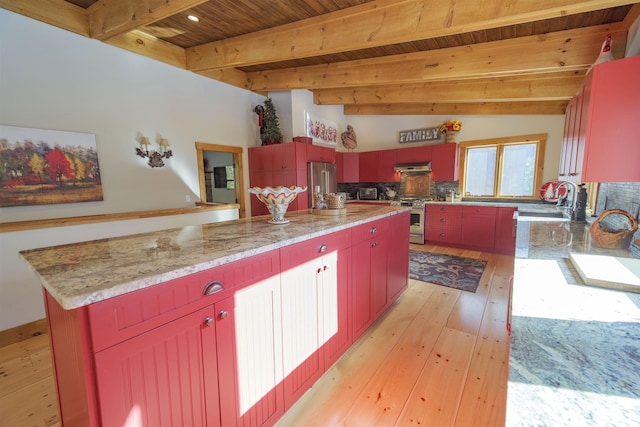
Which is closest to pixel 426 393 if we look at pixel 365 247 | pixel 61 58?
pixel 365 247

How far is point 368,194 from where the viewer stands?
6.20 m

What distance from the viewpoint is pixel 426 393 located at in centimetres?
174

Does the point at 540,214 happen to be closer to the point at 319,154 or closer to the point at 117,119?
the point at 319,154

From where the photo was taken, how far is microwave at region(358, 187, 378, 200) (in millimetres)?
6133

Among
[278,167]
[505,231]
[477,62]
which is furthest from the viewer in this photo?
[278,167]

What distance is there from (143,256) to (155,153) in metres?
3.01

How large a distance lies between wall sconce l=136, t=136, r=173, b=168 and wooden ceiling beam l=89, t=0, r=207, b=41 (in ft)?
3.80

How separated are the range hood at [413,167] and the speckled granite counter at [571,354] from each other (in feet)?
13.8

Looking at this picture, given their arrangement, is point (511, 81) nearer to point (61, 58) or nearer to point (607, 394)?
point (607, 394)

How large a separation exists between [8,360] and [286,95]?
4.63 m

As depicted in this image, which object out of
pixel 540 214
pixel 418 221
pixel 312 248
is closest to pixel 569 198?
pixel 540 214

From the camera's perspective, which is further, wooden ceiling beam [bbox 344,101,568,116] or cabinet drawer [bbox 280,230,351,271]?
wooden ceiling beam [bbox 344,101,568,116]

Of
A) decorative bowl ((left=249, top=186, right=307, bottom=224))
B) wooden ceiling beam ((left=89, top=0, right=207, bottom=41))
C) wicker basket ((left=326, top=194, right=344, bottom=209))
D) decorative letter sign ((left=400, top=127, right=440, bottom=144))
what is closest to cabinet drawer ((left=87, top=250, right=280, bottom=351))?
decorative bowl ((left=249, top=186, right=307, bottom=224))

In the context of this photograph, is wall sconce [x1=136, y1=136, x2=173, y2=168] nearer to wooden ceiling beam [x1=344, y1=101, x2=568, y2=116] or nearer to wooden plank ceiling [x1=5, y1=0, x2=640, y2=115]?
wooden plank ceiling [x1=5, y1=0, x2=640, y2=115]
